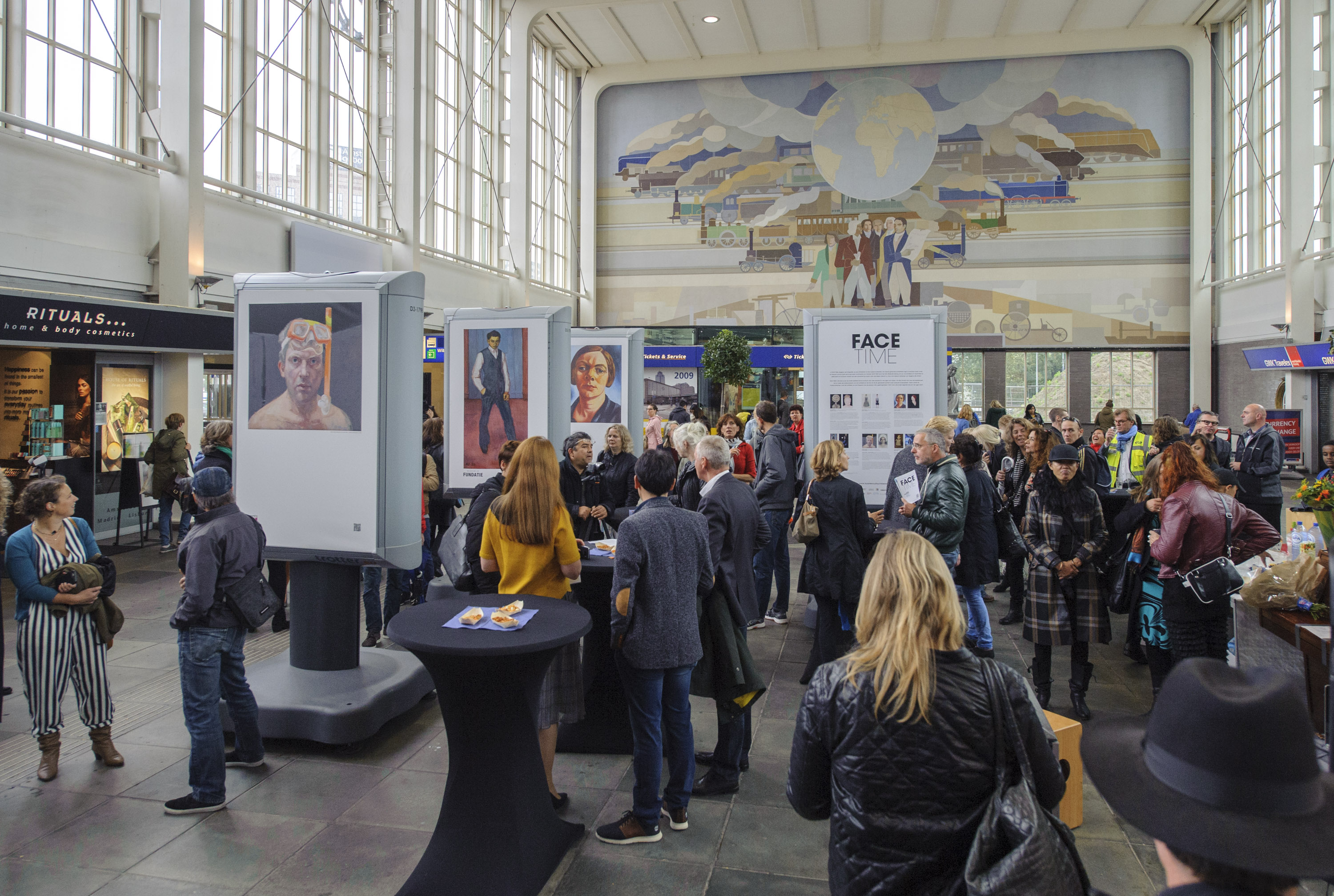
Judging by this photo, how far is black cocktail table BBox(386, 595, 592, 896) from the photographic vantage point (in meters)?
3.25

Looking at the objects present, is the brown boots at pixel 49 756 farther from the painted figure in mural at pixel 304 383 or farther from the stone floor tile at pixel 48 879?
the painted figure in mural at pixel 304 383

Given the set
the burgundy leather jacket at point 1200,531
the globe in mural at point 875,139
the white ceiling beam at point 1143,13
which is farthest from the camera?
the globe in mural at point 875,139

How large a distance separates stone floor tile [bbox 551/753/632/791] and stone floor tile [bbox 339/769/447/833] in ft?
1.89

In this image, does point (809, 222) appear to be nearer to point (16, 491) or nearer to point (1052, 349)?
point (1052, 349)

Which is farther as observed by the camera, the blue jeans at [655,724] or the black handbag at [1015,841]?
the blue jeans at [655,724]

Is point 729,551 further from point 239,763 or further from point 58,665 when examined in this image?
point 58,665

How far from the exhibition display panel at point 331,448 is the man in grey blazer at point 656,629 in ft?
6.44

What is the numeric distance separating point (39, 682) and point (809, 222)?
22249mm

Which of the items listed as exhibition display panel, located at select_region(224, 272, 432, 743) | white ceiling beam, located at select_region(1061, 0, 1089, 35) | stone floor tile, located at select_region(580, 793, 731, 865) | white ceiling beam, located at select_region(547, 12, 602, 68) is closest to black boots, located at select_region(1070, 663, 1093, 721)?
stone floor tile, located at select_region(580, 793, 731, 865)

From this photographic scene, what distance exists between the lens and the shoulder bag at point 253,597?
4045 mm

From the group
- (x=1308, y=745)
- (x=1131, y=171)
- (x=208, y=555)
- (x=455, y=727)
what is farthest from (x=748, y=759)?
(x=1131, y=171)

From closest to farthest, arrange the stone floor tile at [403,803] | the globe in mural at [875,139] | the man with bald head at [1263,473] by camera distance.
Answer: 1. the stone floor tile at [403,803]
2. the man with bald head at [1263,473]
3. the globe in mural at [875,139]

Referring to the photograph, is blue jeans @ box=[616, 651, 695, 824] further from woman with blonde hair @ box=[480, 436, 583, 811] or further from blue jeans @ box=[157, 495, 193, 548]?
blue jeans @ box=[157, 495, 193, 548]

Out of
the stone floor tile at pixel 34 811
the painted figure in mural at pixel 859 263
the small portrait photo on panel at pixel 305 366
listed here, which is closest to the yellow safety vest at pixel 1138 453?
the small portrait photo on panel at pixel 305 366
